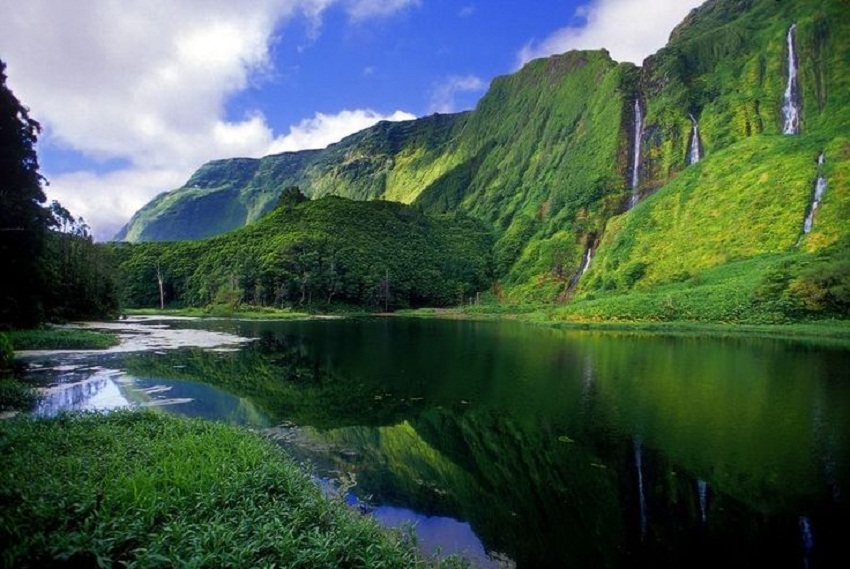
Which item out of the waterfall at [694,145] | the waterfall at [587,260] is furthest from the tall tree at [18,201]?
the waterfall at [694,145]

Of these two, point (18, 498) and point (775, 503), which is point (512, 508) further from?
point (18, 498)

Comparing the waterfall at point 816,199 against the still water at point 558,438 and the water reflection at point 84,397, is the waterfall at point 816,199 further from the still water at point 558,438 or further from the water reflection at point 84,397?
the water reflection at point 84,397

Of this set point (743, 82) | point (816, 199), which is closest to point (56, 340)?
point (816, 199)

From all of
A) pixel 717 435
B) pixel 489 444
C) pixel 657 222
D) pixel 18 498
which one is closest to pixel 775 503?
pixel 717 435

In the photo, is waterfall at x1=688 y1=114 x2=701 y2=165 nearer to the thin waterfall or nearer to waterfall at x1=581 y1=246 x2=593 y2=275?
the thin waterfall

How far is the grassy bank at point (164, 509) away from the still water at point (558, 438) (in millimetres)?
3747

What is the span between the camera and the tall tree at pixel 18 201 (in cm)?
3419

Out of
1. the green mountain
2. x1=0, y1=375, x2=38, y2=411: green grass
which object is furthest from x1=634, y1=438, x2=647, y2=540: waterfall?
the green mountain

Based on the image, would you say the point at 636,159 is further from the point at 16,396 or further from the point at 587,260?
the point at 16,396

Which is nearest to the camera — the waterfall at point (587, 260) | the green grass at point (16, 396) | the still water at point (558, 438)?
the still water at point (558, 438)

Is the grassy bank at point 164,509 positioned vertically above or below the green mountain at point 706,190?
below

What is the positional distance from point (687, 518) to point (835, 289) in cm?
6679

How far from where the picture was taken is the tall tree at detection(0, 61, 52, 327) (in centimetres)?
3419

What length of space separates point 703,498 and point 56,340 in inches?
1960
